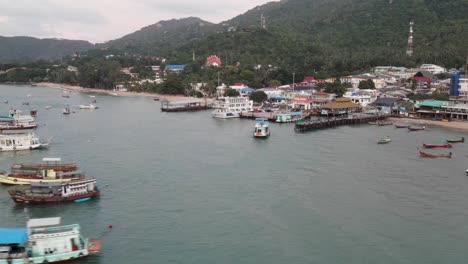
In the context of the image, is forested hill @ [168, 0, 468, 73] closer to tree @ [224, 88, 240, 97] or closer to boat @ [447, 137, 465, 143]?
tree @ [224, 88, 240, 97]

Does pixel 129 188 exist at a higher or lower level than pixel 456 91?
lower

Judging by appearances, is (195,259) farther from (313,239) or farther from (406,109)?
(406,109)

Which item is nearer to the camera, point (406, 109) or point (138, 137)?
point (138, 137)

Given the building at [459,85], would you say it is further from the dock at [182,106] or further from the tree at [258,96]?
the dock at [182,106]

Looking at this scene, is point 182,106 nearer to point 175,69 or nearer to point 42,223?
point 175,69

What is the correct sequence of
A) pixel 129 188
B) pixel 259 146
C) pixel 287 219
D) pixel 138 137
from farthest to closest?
1. pixel 138 137
2. pixel 259 146
3. pixel 129 188
4. pixel 287 219

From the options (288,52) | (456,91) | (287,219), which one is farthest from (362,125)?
(288,52)

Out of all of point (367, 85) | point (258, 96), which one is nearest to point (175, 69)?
point (258, 96)
